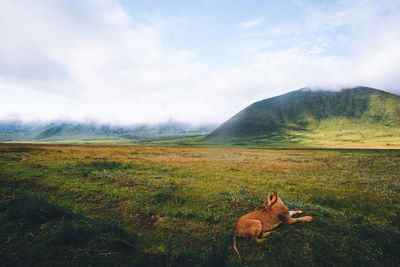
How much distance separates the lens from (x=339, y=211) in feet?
30.9

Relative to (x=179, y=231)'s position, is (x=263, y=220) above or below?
above

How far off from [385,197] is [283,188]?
6478 mm

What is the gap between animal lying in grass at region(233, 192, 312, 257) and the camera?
6.62m

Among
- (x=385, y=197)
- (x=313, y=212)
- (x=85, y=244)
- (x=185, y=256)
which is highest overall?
(x=85, y=244)

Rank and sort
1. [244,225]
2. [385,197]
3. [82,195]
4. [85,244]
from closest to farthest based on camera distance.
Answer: [85,244] → [244,225] → [82,195] → [385,197]

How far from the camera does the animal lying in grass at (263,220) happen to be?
6617 millimetres

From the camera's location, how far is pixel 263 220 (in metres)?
7.11

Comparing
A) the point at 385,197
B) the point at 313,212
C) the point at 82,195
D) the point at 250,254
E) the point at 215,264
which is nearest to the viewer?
the point at 215,264

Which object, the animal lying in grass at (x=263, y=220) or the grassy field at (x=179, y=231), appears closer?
the grassy field at (x=179, y=231)

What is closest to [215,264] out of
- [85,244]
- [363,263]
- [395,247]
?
[85,244]

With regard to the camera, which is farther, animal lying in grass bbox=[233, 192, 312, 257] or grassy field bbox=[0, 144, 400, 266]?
animal lying in grass bbox=[233, 192, 312, 257]

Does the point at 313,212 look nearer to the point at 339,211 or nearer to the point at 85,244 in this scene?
the point at 339,211

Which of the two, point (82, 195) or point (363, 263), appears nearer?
point (363, 263)

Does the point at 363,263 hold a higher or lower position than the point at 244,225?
lower
